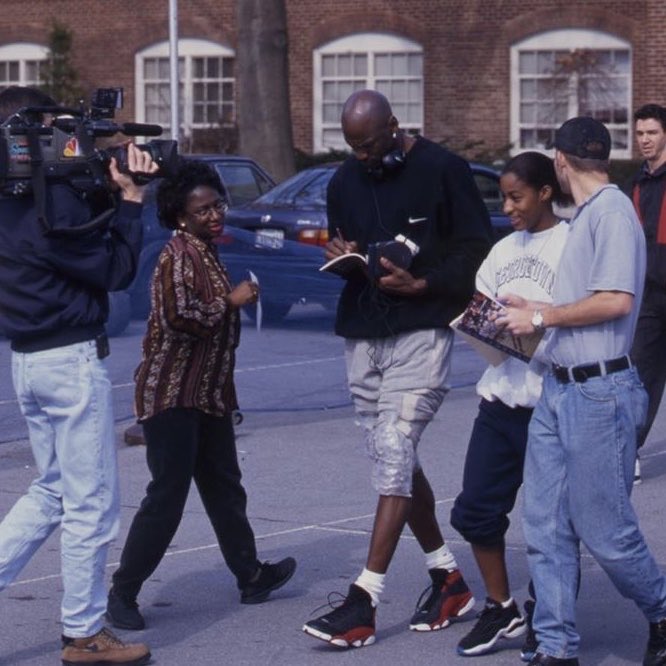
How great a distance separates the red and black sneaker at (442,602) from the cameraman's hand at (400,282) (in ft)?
3.40

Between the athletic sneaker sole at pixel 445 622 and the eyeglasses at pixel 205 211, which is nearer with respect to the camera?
the athletic sneaker sole at pixel 445 622

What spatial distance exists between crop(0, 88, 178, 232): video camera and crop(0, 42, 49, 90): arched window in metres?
30.2

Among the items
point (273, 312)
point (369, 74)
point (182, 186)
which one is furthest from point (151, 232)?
point (369, 74)

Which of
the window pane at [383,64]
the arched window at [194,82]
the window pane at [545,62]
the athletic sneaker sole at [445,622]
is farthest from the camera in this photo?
the arched window at [194,82]

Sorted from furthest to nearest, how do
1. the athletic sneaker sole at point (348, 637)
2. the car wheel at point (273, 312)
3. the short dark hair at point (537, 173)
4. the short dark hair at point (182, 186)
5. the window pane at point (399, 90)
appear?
the window pane at point (399, 90) → the car wheel at point (273, 312) → the short dark hair at point (182, 186) → the athletic sneaker sole at point (348, 637) → the short dark hair at point (537, 173)

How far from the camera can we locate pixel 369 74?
32656 millimetres

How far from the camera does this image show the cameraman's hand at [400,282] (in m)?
5.82

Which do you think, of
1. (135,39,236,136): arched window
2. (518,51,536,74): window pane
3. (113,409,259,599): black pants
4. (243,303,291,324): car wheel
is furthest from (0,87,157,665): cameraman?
(135,39,236,136): arched window

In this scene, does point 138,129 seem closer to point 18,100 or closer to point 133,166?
point 133,166

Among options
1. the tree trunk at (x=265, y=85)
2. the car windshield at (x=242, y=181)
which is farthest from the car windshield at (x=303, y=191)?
the tree trunk at (x=265, y=85)

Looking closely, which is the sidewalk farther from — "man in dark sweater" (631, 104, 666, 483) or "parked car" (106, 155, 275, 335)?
"parked car" (106, 155, 275, 335)

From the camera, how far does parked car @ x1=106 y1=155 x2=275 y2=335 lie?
11.4 metres

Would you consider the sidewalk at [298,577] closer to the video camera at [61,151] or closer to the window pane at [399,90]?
the video camera at [61,151]

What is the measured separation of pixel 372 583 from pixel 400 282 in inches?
40.8
